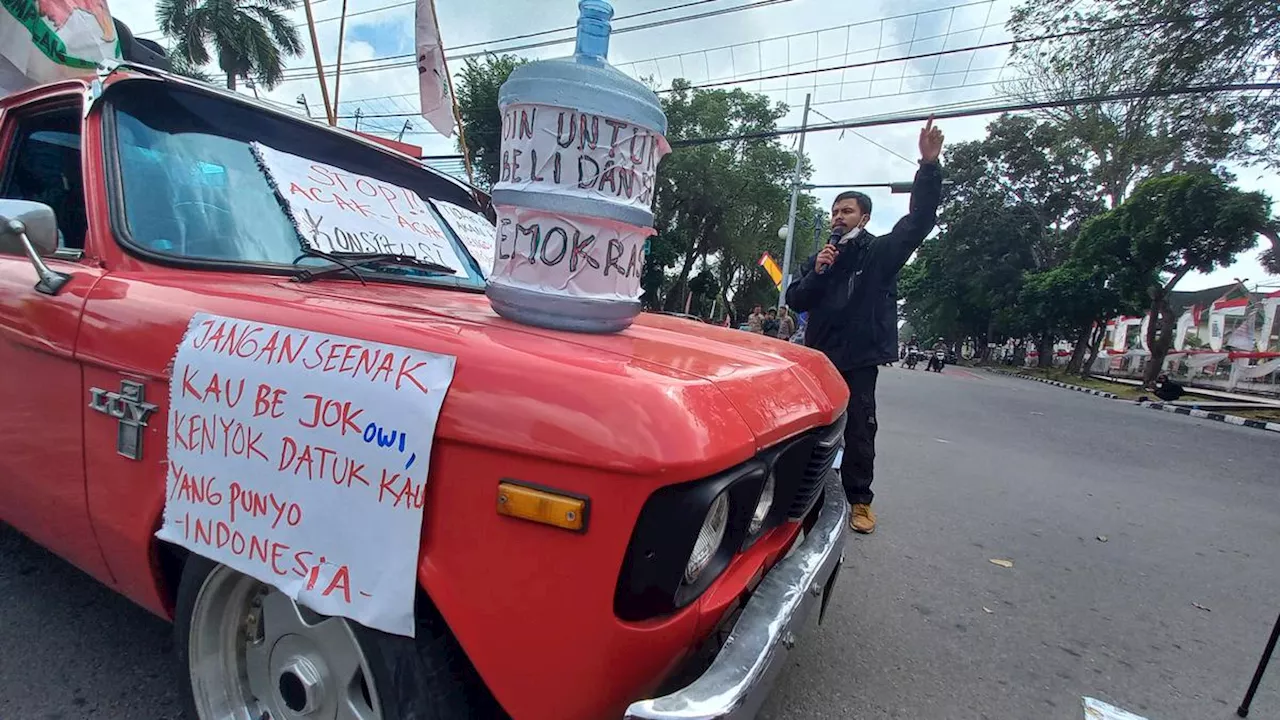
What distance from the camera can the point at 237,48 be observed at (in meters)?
22.5

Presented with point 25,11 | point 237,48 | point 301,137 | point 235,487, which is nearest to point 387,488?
point 235,487

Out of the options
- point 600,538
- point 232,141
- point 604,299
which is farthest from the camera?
point 232,141

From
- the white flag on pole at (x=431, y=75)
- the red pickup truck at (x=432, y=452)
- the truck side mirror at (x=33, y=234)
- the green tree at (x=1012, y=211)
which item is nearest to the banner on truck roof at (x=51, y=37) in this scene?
the red pickup truck at (x=432, y=452)

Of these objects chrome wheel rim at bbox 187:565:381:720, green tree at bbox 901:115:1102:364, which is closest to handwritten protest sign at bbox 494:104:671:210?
chrome wheel rim at bbox 187:565:381:720

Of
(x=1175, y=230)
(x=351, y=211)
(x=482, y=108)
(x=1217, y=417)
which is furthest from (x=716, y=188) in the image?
(x=351, y=211)

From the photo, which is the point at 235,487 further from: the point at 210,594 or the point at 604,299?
the point at 604,299

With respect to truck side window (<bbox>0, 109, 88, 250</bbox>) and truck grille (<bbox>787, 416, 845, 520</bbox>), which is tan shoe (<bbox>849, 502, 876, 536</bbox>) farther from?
truck side window (<bbox>0, 109, 88, 250</bbox>)

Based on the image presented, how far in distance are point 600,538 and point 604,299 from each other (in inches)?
27.9

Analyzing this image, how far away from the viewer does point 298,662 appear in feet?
4.76

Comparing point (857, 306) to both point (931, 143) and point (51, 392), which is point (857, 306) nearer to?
point (931, 143)

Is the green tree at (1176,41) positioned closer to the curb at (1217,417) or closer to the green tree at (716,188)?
the curb at (1217,417)

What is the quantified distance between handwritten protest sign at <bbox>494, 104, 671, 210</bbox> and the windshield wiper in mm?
649

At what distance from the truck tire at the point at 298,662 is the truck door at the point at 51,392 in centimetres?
45

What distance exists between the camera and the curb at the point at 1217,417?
42.7ft
